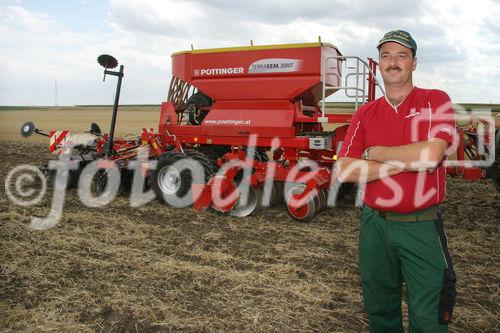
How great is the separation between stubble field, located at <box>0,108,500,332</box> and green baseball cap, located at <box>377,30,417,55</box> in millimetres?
2111

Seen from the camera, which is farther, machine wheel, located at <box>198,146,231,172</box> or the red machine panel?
machine wheel, located at <box>198,146,231,172</box>

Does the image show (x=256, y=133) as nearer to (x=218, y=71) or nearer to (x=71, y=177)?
(x=218, y=71)

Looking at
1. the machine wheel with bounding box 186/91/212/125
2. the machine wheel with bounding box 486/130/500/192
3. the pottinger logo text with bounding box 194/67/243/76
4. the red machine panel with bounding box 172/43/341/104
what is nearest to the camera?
the machine wheel with bounding box 486/130/500/192

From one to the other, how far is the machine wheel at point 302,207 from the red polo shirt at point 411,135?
12.9ft

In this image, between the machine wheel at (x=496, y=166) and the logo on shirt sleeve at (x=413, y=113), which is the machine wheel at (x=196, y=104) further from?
the logo on shirt sleeve at (x=413, y=113)

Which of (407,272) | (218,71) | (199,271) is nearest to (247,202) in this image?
(218,71)

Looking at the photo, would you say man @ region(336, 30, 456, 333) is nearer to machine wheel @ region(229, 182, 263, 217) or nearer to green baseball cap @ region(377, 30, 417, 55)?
green baseball cap @ region(377, 30, 417, 55)

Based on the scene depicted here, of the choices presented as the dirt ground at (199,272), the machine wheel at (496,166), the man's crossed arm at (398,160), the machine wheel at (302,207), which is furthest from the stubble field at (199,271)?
the man's crossed arm at (398,160)

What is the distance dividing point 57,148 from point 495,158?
776 centimetres

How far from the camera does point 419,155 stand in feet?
8.08

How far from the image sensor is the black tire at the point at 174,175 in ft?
24.5

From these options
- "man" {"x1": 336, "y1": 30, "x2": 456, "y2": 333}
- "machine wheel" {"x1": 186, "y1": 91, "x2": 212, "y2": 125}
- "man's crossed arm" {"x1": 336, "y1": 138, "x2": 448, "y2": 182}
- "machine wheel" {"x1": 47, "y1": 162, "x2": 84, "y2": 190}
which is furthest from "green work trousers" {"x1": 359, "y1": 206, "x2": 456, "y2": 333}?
"machine wheel" {"x1": 47, "y1": 162, "x2": 84, "y2": 190}

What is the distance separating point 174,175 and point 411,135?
5652 mm

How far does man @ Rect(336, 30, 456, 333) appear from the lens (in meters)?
2.46
